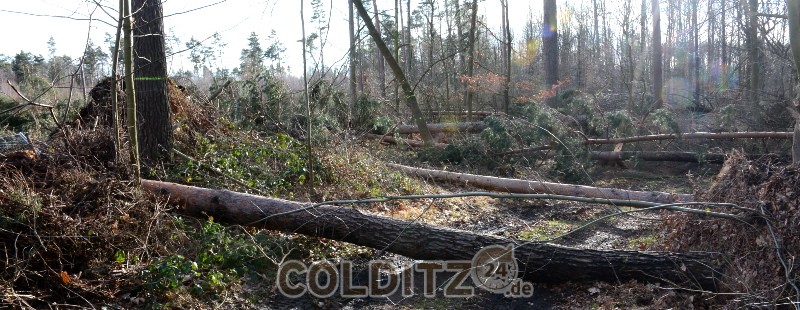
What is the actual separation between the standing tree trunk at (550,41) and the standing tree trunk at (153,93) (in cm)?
1255

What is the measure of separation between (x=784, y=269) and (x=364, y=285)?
351 cm

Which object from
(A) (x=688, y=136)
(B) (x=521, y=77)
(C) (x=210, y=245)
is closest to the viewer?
(C) (x=210, y=245)

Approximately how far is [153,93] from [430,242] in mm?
4505

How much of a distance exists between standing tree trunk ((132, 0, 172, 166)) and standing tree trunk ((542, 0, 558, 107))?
12.5 m

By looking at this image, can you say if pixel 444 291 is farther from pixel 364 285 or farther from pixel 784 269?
pixel 784 269

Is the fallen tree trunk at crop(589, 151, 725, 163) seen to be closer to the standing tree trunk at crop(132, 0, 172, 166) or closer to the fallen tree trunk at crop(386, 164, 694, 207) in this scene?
the fallen tree trunk at crop(386, 164, 694, 207)

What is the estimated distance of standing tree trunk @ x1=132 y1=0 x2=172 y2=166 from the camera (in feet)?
25.8

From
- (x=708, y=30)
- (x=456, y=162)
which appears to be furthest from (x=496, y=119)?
(x=708, y=30)

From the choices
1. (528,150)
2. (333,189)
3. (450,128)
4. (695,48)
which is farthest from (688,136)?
(695,48)

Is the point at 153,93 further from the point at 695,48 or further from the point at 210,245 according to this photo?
the point at 695,48

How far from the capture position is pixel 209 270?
5539 mm

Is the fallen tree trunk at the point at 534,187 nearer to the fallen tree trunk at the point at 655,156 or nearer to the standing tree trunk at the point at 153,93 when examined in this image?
the fallen tree trunk at the point at 655,156

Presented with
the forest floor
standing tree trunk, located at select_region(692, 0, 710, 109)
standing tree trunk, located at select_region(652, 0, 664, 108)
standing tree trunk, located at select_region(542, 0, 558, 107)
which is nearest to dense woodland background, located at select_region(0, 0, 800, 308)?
the forest floor

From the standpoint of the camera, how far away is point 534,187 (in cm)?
947
